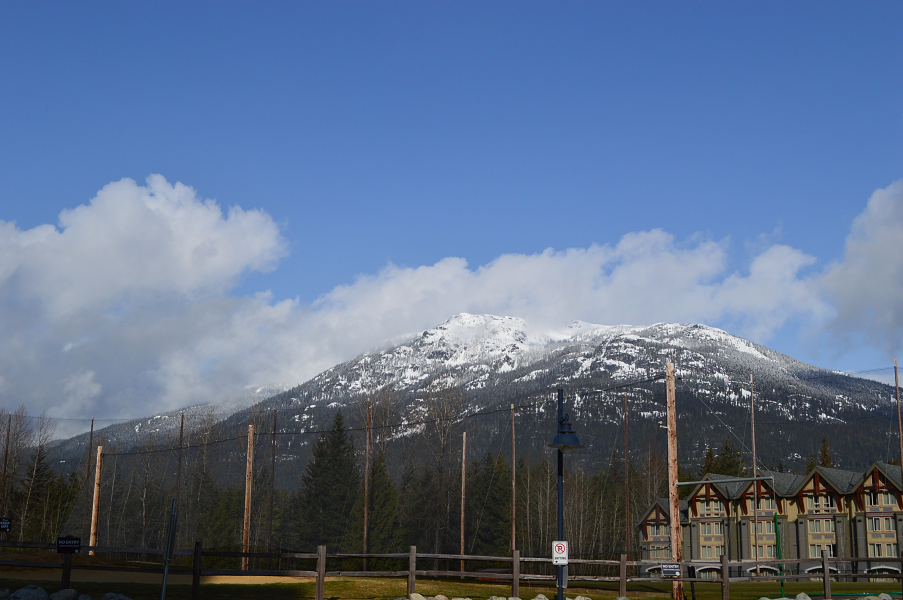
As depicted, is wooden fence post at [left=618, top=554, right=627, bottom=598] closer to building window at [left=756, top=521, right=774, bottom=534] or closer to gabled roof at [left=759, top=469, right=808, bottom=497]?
gabled roof at [left=759, top=469, right=808, bottom=497]

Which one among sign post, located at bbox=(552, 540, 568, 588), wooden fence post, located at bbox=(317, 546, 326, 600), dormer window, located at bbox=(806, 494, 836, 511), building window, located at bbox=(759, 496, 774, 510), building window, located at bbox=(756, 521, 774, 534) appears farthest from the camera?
building window, located at bbox=(759, 496, 774, 510)

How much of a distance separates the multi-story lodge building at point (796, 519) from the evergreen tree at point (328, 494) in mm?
29782

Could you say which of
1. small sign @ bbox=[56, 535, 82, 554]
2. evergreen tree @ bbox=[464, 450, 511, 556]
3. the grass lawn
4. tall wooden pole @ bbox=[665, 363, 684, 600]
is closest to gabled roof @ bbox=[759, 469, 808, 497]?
evergreen tree @ bbox=[464, 450, 511, 556]

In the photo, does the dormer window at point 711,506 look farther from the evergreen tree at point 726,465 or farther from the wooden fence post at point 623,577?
the wooden fence post at point 623,577

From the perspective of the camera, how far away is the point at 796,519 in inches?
3071

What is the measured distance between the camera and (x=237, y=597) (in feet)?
78.7

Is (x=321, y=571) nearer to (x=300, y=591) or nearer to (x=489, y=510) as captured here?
(x=300, y=591)

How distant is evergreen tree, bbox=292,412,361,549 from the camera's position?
79.8m

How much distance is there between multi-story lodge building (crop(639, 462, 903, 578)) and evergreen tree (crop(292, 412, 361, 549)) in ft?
97.7

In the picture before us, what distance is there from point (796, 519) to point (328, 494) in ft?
150

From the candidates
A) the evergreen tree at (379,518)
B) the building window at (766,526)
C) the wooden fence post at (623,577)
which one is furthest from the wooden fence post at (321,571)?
the building window at (766,526)

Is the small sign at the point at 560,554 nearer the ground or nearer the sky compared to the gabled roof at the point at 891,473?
nearer the ground

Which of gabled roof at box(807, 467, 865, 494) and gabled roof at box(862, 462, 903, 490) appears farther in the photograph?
gabled roof at box(807, 467, 865, 494)

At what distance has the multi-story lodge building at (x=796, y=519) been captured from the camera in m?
70.4
